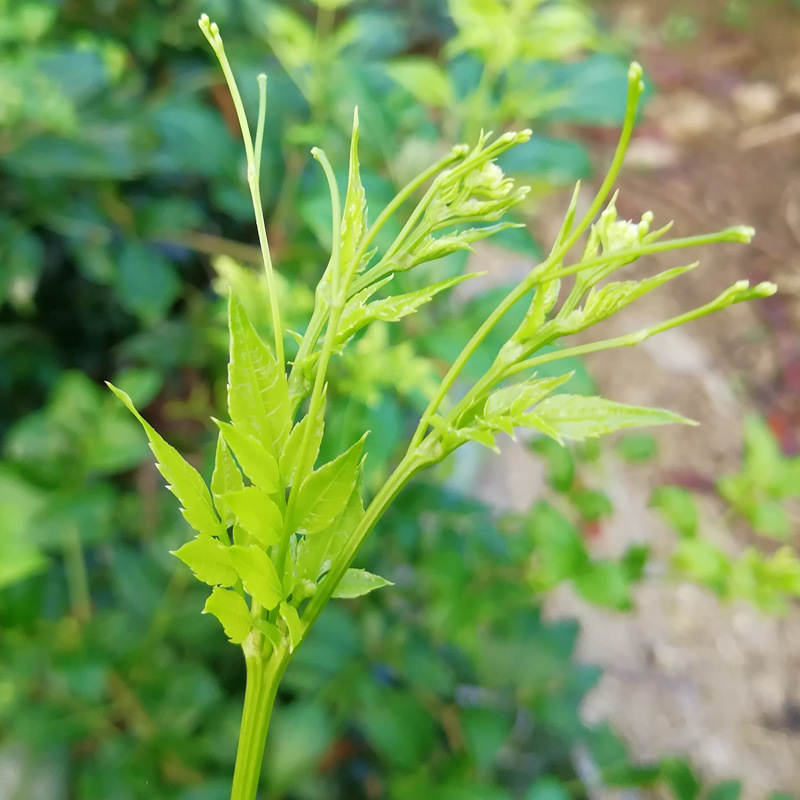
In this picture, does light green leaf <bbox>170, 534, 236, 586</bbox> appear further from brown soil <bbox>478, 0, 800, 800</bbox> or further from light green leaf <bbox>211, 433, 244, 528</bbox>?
brown soil <bbox>478, 0, 800, 800</bbox>

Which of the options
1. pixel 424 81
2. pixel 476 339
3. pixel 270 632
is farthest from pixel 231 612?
pixel 424 81

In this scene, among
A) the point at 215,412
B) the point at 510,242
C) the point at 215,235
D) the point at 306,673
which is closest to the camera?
the point at 510,242

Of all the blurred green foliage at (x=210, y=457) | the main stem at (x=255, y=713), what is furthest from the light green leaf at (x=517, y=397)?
the blurred green foliage at (x=210, y=457)

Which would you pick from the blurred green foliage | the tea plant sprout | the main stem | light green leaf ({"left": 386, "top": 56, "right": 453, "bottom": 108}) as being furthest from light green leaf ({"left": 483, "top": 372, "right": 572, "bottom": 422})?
light green leaf ({"left": 386, "top": 56, "right": 453, "bottom": 108})

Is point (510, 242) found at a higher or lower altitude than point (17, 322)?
higher

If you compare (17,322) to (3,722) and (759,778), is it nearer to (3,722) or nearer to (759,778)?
(3,722)

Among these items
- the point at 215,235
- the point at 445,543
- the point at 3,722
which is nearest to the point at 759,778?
the point at 445,543

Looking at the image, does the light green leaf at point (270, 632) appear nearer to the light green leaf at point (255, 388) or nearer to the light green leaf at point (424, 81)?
the light green leaf at point (255, 388)
